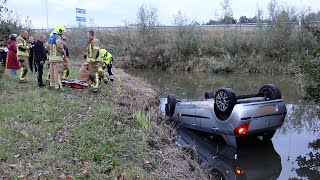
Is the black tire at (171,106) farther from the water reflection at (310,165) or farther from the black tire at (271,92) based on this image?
the water reflection at (310,165)

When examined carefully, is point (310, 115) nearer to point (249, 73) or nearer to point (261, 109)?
point (261, 109)

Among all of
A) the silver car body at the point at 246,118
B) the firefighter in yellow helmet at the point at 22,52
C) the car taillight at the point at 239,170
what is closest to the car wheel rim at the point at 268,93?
the silver car body at the point at 246,118

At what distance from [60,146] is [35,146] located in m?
0.43

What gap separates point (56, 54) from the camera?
429 inches

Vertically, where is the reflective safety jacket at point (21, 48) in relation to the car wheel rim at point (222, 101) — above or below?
above

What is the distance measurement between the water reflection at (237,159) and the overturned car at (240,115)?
28 cm

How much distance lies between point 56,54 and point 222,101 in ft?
17.7

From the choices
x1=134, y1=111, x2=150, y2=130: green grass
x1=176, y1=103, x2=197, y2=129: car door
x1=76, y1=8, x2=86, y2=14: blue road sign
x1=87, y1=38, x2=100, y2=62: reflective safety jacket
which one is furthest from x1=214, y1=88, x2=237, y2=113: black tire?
x1=76, y1=8, x2=86, y2=14: blue road sign

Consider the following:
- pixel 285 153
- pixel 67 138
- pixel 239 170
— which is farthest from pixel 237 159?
pixel 67 138

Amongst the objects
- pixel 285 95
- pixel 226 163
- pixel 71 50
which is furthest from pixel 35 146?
pixel 71 50

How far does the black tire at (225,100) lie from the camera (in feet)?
28.0

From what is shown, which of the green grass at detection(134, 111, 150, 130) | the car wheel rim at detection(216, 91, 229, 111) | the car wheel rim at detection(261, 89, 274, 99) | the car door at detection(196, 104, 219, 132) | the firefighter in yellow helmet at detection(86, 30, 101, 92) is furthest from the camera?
the firefighter in yellow helmet at detection(86, 30, 101, 92)

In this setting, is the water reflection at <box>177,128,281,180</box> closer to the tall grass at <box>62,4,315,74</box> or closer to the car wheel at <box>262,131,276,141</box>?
the car wheel at <box>262,131,276,141</box>

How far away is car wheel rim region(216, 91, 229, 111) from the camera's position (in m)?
8.64
